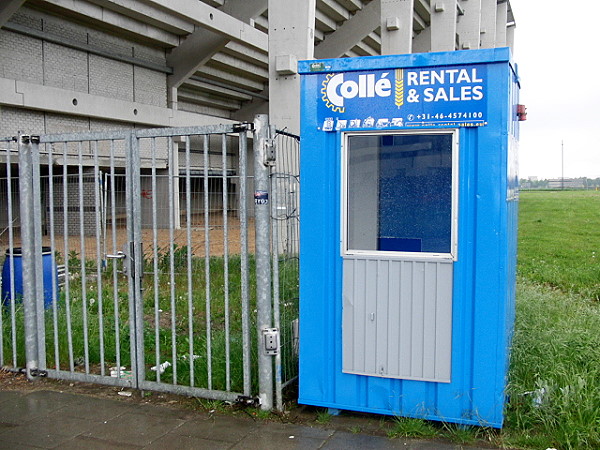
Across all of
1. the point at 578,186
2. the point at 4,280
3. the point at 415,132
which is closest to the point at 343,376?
the point at 415,132

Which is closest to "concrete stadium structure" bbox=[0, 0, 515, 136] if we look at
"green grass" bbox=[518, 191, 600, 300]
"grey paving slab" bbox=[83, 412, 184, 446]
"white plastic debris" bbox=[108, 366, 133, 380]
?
"green grass" bbox=[518, 191, 600, 300]

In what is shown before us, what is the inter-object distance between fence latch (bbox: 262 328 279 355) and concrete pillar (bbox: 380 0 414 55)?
17.8 metres

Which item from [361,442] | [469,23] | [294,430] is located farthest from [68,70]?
[469,23]

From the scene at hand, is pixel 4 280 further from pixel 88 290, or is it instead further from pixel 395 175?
pixel 395 175

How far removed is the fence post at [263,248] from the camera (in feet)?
15.0

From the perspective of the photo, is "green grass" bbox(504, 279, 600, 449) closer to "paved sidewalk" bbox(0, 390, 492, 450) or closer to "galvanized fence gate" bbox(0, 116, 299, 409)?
"paved sidewalk" bbox(0, 390, 492, 450)

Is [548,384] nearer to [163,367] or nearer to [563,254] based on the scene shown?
[163,367]

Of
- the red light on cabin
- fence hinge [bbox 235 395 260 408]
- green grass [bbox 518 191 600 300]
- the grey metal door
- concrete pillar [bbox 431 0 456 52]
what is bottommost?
fence hinge [bbox 235 395 260 408]

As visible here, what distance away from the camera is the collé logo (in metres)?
4.26

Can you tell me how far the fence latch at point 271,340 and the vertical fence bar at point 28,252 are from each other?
239 cm

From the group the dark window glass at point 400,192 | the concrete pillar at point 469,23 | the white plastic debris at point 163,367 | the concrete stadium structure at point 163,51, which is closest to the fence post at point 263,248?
the dark window glass at point 400,192

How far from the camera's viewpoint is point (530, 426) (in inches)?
169

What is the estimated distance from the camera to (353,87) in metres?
4.35

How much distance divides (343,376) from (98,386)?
2.37 meters
